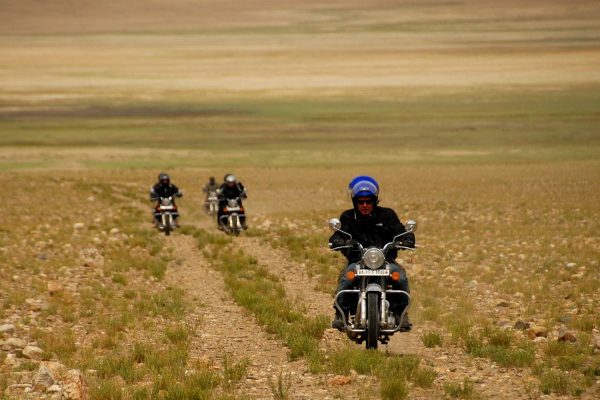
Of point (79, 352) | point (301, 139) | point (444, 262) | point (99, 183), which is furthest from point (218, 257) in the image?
point (301, 139)

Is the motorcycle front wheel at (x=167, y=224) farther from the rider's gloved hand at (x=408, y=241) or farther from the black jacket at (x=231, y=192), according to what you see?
the rider's gloved hand at (x=408, y=241)

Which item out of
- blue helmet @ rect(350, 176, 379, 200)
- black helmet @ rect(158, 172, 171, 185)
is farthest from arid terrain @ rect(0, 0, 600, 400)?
blue helmet @ rect(350, 176, 379, 200)

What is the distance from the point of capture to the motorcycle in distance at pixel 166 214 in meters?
31.3

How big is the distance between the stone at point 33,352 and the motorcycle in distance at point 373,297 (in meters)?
3.99

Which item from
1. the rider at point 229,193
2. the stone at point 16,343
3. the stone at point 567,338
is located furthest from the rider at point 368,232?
the rider at point 229,193

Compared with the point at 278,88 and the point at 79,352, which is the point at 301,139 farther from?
the point at 79,352

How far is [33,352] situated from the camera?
13.1 metres

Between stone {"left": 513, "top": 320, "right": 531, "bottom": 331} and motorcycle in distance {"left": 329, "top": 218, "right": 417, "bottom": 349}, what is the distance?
2.57 m

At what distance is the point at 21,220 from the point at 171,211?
7929 millimetres

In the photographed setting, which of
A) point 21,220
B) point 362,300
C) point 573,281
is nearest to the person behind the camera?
point 362,300

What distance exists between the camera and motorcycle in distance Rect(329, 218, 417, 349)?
41.5 feet

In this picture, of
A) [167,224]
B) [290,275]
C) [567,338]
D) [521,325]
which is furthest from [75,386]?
[167,224]

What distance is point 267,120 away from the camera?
121m

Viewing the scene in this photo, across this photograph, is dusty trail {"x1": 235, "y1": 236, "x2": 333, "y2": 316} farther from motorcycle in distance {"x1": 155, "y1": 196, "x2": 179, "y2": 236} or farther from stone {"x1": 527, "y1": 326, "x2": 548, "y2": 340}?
stone {"x1": 527, "y1": 326, "x2": 548, "y2": 340}
